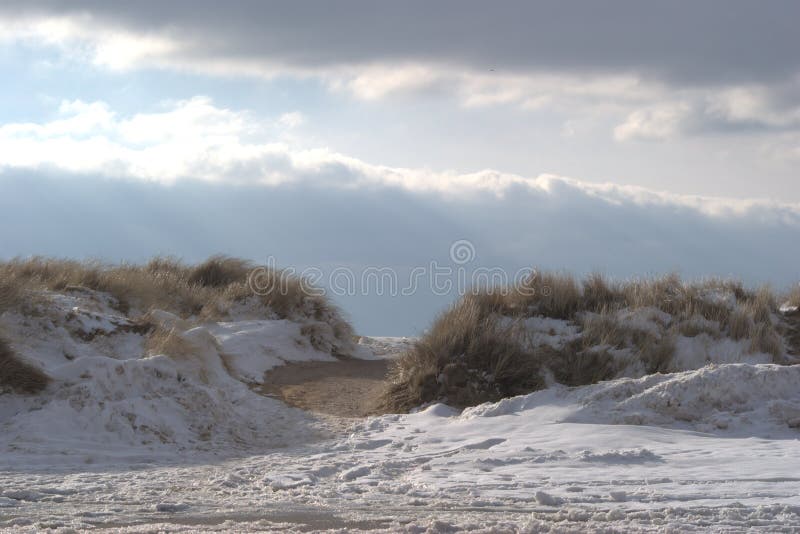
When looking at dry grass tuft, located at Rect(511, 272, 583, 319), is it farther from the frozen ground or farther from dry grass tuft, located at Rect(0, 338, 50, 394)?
dry grass tuft, located at Rect(0, 338, 50, 394)

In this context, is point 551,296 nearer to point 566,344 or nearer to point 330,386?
point 566,344

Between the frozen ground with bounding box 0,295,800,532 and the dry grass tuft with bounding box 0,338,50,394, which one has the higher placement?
the dry grass tuft with bounding box 0,338,50,394

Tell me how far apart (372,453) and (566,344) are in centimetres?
371

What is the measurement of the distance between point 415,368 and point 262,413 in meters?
1.84

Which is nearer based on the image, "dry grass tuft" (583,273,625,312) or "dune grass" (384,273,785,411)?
"dune grass" (384,273,785,411)

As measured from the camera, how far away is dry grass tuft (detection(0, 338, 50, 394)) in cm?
895

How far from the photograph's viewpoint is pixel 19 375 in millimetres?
9031

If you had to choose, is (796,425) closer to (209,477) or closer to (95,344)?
(209,477)

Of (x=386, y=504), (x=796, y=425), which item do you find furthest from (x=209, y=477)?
(x=796, y=425)

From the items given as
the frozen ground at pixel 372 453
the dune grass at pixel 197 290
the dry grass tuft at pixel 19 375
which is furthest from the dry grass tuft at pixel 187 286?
the dry grass tuft at pixel 19 375

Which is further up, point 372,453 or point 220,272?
point 220,272

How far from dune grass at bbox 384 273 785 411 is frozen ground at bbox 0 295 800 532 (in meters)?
0.50

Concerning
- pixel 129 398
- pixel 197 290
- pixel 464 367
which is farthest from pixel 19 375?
pixel 197 290

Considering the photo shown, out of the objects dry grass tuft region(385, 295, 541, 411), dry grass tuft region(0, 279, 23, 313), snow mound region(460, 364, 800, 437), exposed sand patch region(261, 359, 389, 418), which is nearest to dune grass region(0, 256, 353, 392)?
dry grass tuft region(0, 279, 23, 313)
